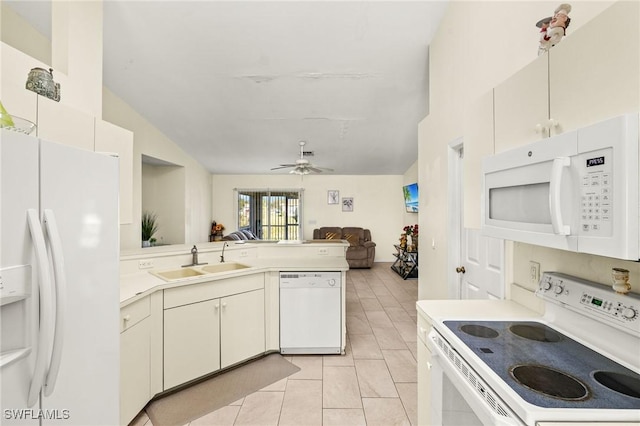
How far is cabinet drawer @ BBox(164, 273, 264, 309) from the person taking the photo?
2.13 meters

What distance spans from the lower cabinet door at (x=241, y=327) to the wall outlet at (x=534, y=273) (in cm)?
206

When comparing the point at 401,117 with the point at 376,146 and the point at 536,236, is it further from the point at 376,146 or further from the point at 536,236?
the point at 536,236

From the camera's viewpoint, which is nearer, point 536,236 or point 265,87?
point 536,236

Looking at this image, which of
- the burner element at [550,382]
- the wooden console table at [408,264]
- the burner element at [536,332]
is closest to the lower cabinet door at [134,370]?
the burner element at [550,382]

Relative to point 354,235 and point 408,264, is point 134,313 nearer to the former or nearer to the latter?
point 408,264

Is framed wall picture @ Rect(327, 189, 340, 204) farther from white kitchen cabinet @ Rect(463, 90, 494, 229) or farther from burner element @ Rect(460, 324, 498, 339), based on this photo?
burner element @ Rect(460, 324, 498, 339)

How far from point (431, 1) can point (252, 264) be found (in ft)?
9.67

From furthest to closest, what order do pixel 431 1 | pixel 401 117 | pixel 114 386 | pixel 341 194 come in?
pixel 341 194, pixel 401 117, pixel 431 1, pixel 114 386

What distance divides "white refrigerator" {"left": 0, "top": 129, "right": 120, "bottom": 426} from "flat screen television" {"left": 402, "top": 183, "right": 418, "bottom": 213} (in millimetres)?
5968

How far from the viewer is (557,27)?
1.12m

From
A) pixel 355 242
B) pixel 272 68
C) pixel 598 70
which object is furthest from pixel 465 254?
pixel 355 242

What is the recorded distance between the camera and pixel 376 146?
565 cm

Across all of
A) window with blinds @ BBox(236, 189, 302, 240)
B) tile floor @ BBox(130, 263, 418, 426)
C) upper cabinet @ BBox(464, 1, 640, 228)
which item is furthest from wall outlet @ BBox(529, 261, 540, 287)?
window with blinds @ BBox(236, 189, 302, 240)

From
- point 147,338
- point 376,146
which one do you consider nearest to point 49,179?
point 147,338
